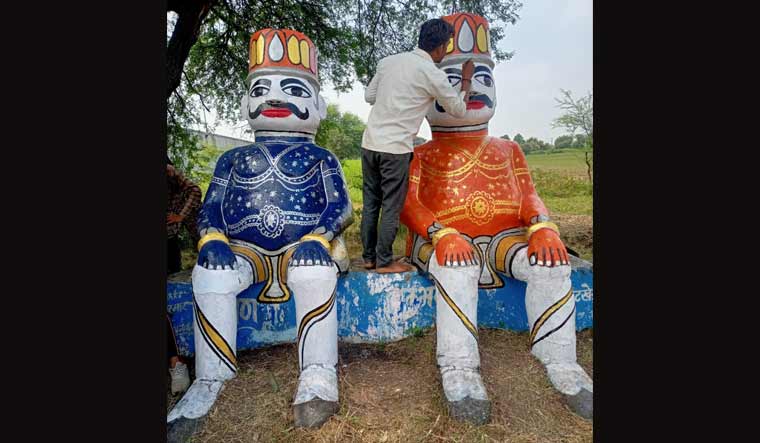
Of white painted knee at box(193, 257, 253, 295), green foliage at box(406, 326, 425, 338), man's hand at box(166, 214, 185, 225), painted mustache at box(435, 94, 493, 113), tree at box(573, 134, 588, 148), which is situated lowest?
green foliage at box(406, 326, 425, 338)

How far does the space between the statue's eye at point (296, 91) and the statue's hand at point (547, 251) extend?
181cm

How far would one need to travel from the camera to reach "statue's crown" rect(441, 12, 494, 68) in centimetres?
350

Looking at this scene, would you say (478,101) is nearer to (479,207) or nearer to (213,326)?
(479,207)

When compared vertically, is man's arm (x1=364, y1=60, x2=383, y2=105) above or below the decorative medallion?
above

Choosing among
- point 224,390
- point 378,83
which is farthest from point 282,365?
point 378,83

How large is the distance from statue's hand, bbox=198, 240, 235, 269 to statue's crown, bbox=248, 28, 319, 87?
4.08 ft

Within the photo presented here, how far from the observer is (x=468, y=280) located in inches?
116

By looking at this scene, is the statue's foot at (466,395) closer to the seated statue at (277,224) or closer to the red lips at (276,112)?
the seated statue at (277,224)

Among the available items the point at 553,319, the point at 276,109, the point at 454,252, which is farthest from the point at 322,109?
the point at 553,319

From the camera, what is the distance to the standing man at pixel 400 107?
3174mm

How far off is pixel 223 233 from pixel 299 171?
0.63 m

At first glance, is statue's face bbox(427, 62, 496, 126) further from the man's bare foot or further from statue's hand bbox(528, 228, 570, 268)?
the man's bare foot

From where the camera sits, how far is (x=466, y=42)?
3.50 m

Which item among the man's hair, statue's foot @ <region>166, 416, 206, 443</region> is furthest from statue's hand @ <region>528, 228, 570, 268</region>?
statue's foot @ <region>166, 416, 206, 443</region>
